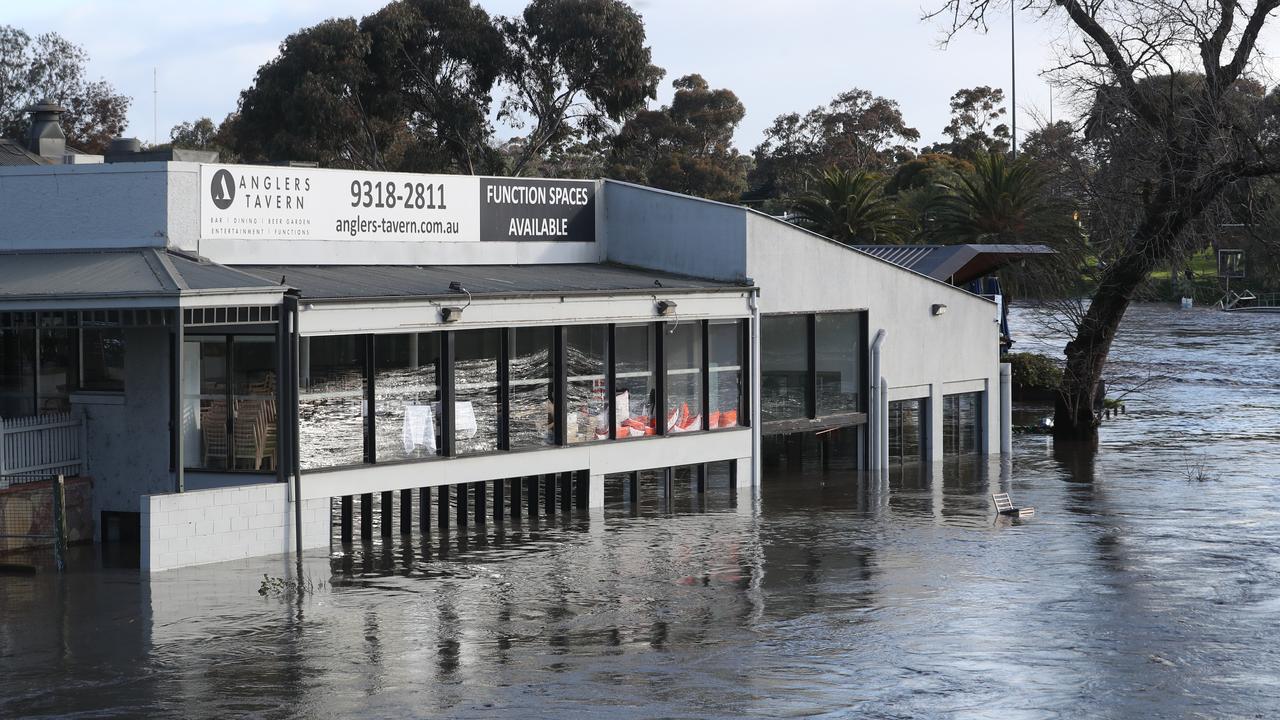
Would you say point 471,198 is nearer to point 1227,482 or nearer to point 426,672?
point 426,672

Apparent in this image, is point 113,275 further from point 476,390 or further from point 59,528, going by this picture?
point 476,390

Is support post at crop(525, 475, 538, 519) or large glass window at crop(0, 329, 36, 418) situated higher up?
large glass window at crop(0, 329, 36, 418)

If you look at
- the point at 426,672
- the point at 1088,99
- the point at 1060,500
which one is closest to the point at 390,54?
the point at 1088,99

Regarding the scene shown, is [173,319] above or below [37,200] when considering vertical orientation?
below

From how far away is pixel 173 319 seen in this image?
2083cm

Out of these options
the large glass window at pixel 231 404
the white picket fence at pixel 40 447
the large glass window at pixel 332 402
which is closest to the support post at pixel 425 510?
the large glass window at pixel 332 402

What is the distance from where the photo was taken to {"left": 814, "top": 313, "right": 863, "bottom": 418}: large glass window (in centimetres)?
3212

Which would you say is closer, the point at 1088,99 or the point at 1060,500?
the point at 1060,500

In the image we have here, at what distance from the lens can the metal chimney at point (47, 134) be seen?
108 feet

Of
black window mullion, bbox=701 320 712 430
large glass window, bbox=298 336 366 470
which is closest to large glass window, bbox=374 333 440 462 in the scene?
large glass window, bbox=298 336 366 470

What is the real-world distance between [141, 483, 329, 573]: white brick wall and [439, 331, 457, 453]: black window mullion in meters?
2.77

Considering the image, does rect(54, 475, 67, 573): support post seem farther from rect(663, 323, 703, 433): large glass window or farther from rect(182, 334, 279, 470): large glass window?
rect(663, 323, 703, 433): large glass window

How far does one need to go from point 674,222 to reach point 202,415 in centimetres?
1149

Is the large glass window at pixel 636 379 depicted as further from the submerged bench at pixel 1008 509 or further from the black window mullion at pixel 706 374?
the submerged bench at pixel 1008 509
